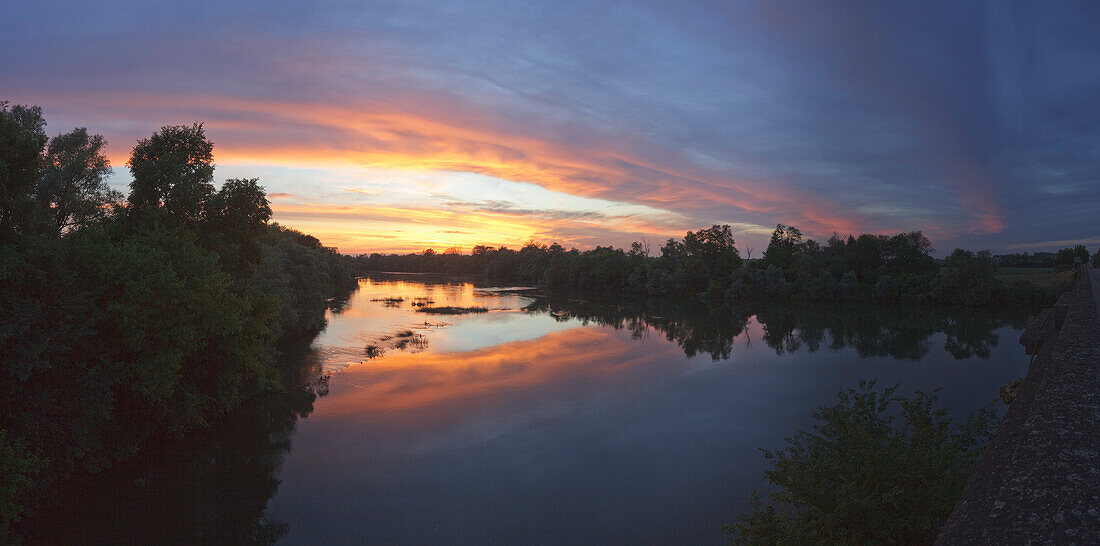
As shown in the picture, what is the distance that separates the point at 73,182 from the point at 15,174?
459cm

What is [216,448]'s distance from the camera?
1969cm

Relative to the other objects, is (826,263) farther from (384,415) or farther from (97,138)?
(97,138)

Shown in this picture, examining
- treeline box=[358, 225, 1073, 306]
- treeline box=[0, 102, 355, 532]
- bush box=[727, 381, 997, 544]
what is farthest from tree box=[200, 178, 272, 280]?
treeline box=[358, 225, 1073, 306]

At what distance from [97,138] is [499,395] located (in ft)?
68.0

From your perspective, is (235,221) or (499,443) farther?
(235,221)

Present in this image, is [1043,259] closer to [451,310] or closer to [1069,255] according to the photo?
[1069,255]

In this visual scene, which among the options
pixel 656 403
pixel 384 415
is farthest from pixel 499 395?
pixel 656 403

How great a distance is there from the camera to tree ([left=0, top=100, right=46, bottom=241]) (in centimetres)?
1448

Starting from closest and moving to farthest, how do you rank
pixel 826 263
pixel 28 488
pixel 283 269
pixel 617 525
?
pixel 28 488
pixel 617 525
pixel 283 269
pixel 826 263

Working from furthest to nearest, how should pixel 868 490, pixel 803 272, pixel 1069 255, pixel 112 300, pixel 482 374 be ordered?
pixel 803 272
pixel 1069 255
pixel 482 374
pixel 112 300
pixel 868 490

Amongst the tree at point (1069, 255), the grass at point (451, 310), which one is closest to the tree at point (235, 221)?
the grass at point (451, 310)

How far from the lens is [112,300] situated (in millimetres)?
16312

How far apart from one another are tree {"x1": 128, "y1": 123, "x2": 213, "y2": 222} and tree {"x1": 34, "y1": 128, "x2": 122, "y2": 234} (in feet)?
3.37

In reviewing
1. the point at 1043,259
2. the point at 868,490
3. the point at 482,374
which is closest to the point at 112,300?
the point at 482,374
